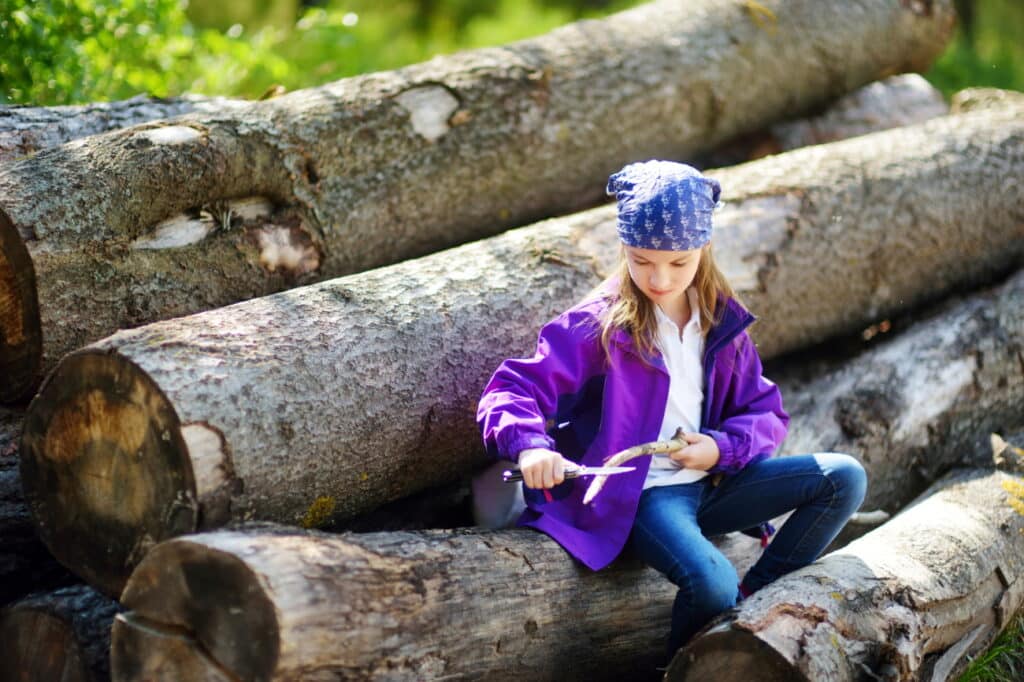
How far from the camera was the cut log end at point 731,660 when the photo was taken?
2.53 meters

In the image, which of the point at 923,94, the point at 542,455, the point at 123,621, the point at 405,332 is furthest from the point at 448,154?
the point at 923,94

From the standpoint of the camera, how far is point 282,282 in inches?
151

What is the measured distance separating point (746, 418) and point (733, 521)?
0.97 ft

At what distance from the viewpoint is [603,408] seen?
3.01m

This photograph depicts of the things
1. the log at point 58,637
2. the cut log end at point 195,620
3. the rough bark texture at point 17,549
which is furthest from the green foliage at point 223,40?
the cut log end at point 195,620

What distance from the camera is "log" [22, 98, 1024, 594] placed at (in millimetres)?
2639

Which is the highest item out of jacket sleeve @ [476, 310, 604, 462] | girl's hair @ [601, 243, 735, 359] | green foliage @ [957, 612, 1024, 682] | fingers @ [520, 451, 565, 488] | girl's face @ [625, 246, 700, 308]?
girl's face @ [625, 246, 700, 308]

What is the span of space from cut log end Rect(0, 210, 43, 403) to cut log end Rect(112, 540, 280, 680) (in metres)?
1.10

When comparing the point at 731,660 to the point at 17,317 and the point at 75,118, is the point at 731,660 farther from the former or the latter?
the point at 75,118

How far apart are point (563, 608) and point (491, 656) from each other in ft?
0.86

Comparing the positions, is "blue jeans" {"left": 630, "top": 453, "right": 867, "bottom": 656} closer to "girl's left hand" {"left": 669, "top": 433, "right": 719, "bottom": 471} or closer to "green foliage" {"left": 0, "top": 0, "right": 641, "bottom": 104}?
"girl's left hand" {"left": 669, "top": 433, "right": 719, "bottom": 471}

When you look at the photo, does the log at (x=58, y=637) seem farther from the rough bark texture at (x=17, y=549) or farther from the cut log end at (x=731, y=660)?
the cut log end at (x=731, y=660)

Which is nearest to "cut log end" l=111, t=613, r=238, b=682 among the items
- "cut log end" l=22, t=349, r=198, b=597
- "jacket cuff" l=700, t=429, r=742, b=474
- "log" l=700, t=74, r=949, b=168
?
"cut log end" l=22, t=349, r=198, b=597

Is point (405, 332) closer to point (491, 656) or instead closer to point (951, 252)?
point (491, 656)
